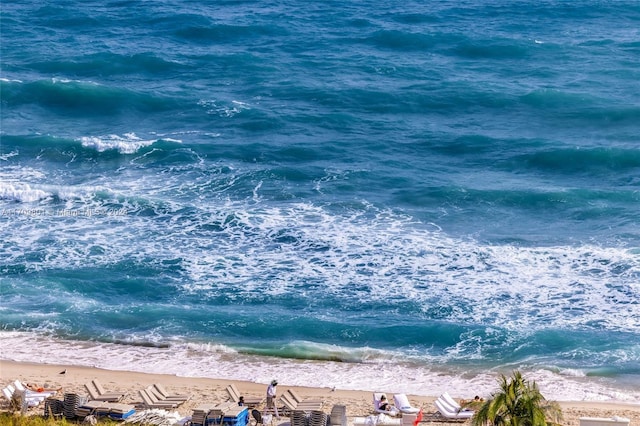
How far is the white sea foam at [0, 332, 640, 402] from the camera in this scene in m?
32.5

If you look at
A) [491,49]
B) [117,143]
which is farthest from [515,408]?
[491,49]

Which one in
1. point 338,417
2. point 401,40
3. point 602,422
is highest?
point 401,40

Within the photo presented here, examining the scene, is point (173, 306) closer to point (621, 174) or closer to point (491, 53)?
point (621, 174)

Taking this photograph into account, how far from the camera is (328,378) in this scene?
3338 cm

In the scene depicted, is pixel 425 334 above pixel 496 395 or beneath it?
beneath

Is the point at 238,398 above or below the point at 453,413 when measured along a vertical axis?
below

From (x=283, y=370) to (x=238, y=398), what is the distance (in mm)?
3373

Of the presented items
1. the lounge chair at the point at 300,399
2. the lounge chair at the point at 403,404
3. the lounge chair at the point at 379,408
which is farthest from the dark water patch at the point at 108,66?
the lounge chair at the point at 403,404

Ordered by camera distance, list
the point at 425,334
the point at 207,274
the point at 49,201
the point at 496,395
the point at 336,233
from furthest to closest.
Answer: the point at 49,201
the point at 336,233
the point at 207,274
the point at 425,334
the point at 496,395

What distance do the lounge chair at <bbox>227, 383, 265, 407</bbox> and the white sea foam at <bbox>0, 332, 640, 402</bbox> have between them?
202 cm

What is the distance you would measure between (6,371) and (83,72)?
30.8 meters

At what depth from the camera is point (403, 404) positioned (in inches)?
1192

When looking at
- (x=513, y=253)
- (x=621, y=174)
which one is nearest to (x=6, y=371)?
(x=513, y=253)

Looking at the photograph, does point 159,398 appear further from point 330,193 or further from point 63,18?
point 63,18
